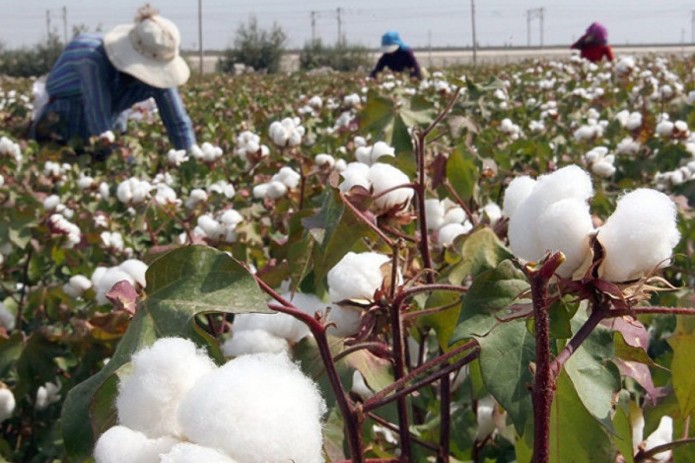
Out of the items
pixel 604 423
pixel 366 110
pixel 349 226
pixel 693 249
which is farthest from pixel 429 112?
pixel 604 423

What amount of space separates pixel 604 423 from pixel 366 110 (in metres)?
0.94

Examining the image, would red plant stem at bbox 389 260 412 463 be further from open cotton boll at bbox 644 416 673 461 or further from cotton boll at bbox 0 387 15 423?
cotton boll at bbox 0 387 15 423

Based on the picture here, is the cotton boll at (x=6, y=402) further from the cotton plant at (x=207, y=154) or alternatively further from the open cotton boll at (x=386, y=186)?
the cotton plant at (x=207, y=154)

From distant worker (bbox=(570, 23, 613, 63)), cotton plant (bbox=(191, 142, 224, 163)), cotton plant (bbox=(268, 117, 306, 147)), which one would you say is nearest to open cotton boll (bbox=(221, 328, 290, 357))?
cotton plant (bbox=(268, 117, 306, 147))

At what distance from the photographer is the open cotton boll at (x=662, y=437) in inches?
31.0

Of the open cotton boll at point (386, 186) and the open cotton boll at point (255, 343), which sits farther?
the open cotton boll at point (386, 186)

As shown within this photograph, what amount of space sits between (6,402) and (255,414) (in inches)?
41.1

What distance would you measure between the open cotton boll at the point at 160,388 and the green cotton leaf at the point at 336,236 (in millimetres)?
338

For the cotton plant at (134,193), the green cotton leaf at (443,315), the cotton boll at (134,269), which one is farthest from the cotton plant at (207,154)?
the green cotton leaf at (443,315)

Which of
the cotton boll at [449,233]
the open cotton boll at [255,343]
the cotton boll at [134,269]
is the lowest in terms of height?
the open cotton boll at [255,343]

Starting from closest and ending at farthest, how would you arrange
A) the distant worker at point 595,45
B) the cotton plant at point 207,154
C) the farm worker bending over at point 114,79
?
1. the cotton plant at point 207,154
2. the farm worker bending over at point 114,79
3. the distant worker at point 595,45

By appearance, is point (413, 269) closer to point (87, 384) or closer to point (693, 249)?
point (87, 384)

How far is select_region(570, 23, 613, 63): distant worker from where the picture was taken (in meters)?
8.35

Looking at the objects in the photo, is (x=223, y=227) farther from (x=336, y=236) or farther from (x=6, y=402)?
(x=336, y=236)
